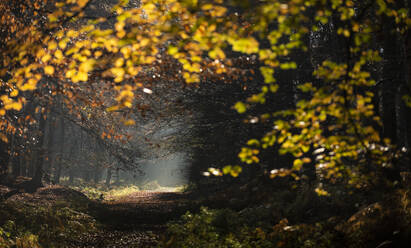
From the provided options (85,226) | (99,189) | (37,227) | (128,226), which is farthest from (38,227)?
(99,189)

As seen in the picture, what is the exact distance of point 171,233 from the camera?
9695 millimetres

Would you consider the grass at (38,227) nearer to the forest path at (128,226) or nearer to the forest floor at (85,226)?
the forest floor at (85,226)

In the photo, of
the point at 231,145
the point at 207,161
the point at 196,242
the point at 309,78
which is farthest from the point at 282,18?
the point at 207,161

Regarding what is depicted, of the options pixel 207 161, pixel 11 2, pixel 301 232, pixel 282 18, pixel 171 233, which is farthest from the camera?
pixel 207 161

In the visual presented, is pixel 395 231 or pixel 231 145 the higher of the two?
pixel 231 145


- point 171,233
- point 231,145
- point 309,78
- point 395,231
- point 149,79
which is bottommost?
point 171,233

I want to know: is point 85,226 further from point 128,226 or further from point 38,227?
point 38,227

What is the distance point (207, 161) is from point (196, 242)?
1536 centimetres

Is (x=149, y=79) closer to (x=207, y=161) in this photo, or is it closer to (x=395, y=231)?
(x=395, y=231)

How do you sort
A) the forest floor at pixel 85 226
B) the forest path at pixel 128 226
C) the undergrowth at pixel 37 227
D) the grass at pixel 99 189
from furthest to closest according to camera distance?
the grass at pixel 99 189, the forest path at pixel 128 226, the forest floor at pixel 85 226, the undergrowth at pixel 37 227

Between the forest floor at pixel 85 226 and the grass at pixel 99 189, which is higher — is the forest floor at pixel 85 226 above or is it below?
above

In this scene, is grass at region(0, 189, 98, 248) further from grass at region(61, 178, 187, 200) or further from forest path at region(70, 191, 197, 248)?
grass at region(61, 178, 187, 200)

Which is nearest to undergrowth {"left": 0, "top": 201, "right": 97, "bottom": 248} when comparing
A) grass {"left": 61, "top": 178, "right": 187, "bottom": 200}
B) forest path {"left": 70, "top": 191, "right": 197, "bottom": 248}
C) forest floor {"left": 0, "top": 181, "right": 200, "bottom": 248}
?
forest floor {"left": 0, "top": 181, "right": 200, "bottom": 248}

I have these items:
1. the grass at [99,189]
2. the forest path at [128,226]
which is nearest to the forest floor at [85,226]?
the forest path at [128,226]
